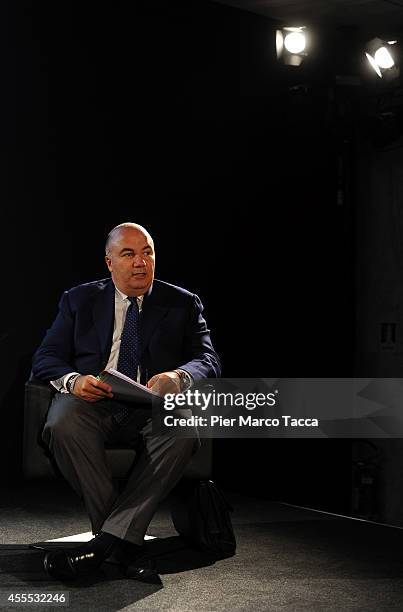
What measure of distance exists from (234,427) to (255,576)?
2.44 meters

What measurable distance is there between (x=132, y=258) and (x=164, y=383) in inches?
21.1

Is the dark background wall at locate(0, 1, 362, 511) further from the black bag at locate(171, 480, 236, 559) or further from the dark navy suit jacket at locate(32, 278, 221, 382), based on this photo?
the black bag at locate(171, 480, 236, 559)

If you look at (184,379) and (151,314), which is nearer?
(184,379)

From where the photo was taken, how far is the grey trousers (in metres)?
3.10

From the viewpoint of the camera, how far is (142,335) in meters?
3.53

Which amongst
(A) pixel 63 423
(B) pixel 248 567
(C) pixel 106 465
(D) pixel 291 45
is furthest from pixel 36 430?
(D) pixel 291 45

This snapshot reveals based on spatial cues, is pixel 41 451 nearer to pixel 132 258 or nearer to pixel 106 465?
pixel 106 465

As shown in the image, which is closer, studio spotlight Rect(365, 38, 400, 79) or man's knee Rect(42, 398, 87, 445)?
man's knee Rect(42, 398, 87, 445)

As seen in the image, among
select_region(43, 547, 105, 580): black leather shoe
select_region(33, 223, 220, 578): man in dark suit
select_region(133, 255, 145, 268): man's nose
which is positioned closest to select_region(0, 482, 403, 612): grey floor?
select_region(43, 547, 105, 580): black leather shoe

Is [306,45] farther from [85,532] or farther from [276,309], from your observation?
[85,532]

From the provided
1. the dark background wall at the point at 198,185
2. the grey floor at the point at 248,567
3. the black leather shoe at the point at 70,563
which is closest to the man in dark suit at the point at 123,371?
the black leather shoe at the point at 70,563

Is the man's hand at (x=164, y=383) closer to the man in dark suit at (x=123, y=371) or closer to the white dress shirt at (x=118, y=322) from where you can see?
the man in dark suit at (x=123, y=371)

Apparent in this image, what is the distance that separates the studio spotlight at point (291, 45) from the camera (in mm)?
5434

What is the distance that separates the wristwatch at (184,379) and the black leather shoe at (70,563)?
26.5 inches
